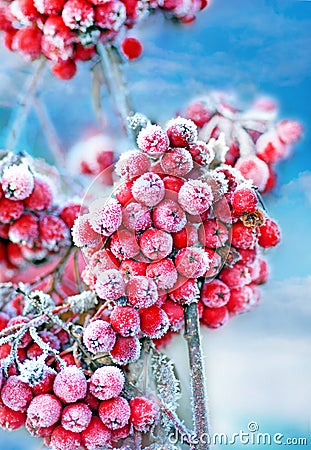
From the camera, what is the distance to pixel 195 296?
57 centimetres

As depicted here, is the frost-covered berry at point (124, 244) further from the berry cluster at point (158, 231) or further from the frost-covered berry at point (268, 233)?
the frost-covered berry at point (268, 233)

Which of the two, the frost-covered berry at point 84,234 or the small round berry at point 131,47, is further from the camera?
the small round berry at point 131,47

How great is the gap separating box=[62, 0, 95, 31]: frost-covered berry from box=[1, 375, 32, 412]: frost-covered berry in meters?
0.33

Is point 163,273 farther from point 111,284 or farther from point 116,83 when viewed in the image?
point 116,83

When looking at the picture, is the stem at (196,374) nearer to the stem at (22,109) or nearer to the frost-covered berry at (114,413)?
the frost-covered berry at (114,413)

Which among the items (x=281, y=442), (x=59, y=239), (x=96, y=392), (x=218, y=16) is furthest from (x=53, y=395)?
(x=218, y=16)

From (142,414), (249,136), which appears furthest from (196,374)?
(249,136)

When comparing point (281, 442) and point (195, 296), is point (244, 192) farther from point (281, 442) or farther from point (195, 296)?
point (281, 442)

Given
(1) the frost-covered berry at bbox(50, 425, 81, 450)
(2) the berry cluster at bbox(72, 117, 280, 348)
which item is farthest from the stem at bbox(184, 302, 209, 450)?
(1) the frost-covered berry at bbox(50, 425, 81, 450)

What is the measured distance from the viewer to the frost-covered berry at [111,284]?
0.55 m

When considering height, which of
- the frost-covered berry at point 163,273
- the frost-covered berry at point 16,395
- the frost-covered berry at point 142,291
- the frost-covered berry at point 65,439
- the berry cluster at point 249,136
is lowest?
the frost-covered berry at point 65,439

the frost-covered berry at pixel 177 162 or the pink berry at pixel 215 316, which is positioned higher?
the frost-covered berry at pixel 177 162

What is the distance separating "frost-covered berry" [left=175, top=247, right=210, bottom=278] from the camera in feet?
1.82

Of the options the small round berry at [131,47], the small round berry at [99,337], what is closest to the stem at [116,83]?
the small round berry at [131,47]
